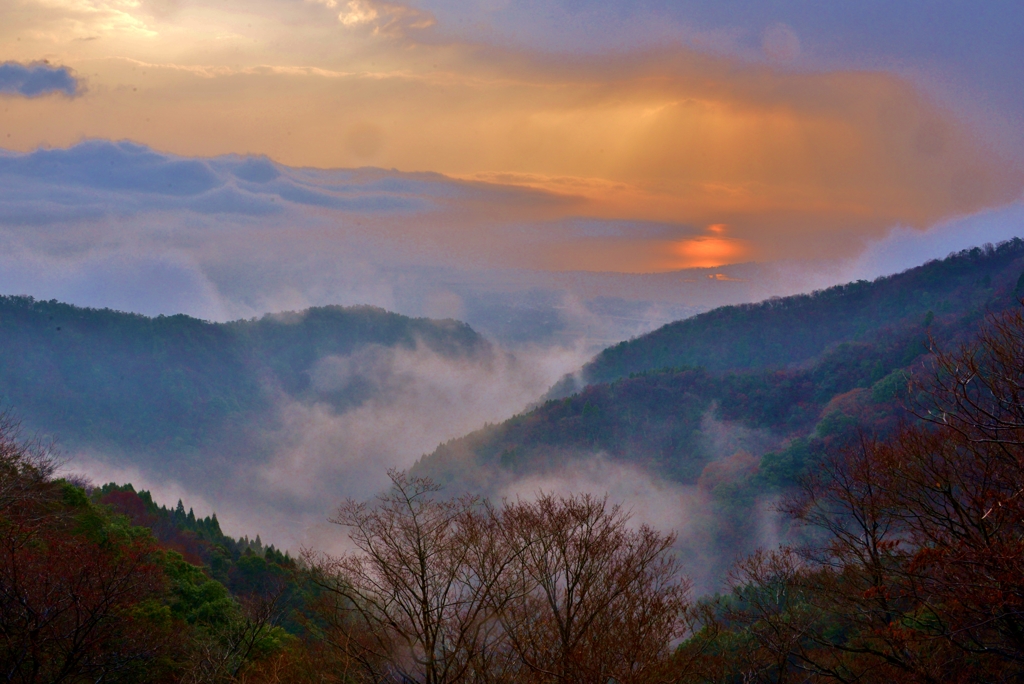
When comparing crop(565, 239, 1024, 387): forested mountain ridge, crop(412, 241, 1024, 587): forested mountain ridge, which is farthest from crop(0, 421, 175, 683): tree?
crop(565, 239, 1024, 387): forested mountain ridge

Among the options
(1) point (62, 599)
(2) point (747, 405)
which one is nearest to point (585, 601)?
(1) point (62, 599)

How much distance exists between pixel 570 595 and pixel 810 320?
11182 cm

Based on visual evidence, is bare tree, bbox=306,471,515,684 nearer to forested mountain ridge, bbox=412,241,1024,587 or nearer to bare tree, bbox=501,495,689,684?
bare tree, bbox=501,495,689,684

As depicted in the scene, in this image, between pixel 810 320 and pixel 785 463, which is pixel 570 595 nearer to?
pixel 785 463

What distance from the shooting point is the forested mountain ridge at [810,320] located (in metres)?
97.4

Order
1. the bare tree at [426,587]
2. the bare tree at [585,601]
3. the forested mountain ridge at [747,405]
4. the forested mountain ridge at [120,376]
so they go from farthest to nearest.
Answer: the forested mountain ridge at [120,376] < the forested mountain ridge at [747,405] < the bare tree at [426,587] < the bare tree at [585,601]

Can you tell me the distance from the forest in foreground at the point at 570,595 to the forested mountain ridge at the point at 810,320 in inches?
3260

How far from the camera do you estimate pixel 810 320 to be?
116 metres

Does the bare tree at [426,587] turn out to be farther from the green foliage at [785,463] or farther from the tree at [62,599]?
the green foliage at [785,463]

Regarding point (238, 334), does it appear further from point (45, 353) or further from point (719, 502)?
point (719, 502)

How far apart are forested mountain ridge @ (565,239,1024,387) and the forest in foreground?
82.8 metres

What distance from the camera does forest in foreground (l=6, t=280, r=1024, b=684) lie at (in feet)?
36.3

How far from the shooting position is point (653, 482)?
89938 mm

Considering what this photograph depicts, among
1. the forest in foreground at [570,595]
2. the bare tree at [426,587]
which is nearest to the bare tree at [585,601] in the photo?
the forest in foreground at [570,595]
